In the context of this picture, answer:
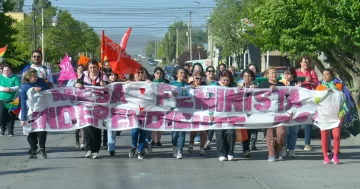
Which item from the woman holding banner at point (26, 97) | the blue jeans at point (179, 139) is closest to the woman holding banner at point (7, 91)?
the woman holding banner at point (26, 97)

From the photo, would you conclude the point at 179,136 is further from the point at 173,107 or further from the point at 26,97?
the point at 26,97

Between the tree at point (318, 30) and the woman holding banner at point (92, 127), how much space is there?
5743 millimetres

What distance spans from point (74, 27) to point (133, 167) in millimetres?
65131

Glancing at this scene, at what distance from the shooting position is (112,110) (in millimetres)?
12484

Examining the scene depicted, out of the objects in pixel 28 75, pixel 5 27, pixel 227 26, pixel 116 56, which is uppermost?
pixel 227 26

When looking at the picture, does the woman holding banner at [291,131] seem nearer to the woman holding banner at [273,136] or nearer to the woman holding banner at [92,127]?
the woman holding banner at [273,136]

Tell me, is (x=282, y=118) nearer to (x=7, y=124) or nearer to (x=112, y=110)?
(x=112, y=110)

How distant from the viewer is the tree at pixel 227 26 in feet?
198

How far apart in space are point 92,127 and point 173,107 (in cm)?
152

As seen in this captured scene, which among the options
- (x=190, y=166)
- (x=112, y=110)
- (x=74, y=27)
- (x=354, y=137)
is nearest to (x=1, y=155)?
(x=112, y=110)

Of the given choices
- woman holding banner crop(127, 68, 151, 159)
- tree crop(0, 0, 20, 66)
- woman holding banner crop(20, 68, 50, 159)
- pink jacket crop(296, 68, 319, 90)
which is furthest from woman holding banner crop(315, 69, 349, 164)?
tree crop(0, 0, 20, 66)

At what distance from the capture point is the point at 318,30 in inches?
649

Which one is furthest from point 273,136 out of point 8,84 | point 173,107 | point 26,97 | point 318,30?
point 8,84

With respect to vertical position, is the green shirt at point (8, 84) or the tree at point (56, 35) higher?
the tree at point (56, 35)
